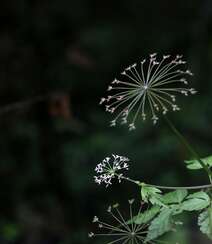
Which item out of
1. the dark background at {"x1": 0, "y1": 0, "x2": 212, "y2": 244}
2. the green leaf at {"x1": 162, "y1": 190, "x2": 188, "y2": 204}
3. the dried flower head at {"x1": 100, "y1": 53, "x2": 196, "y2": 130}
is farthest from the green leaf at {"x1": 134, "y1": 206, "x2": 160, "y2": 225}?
the dark background at {"x1": 0, "y1": 0, "x2": 212, "y2": 244}

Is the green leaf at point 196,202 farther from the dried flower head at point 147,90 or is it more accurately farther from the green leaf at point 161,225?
the dried flower head at point 147,90

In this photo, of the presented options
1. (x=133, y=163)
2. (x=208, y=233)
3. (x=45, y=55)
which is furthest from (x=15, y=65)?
(x=208, y=233)

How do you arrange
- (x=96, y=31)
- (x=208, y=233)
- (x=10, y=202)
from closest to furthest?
(x=208, y=233) → (x=10, y=202) → (x=96, y=31)

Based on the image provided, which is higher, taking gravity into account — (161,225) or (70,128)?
(70,128)

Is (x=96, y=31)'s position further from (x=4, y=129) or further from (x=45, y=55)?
(x=4, y=129)

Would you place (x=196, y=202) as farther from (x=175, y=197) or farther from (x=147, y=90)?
(x=147, y=90)

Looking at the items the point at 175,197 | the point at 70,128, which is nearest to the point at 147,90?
the point at 175,197
